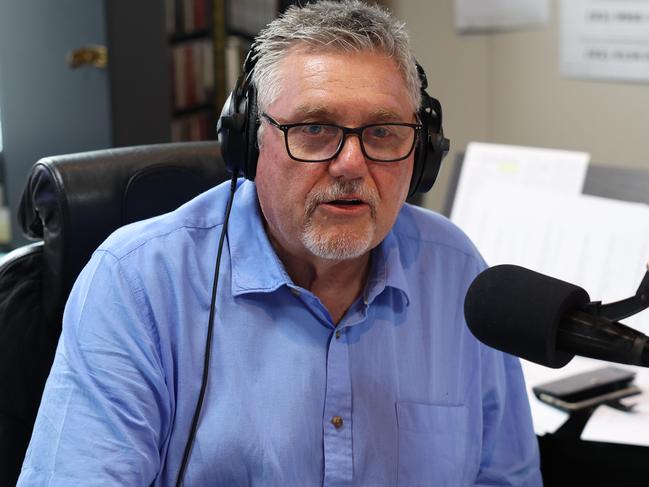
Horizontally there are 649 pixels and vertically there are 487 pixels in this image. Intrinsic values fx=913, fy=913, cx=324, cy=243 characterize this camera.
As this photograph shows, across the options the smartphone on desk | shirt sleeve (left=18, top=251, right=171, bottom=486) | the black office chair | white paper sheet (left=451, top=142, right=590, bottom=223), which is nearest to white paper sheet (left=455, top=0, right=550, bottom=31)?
white paper sheet (left=451, top=142, right=590, bottom=223)

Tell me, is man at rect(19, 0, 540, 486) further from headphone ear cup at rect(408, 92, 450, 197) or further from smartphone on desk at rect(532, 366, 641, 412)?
smartphone on desk at rect(532, 366, 641, 412)

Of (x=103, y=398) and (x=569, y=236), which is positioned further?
(x=569, y=236)

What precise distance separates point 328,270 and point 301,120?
0.69ft

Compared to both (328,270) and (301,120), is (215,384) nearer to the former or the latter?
(328,270)

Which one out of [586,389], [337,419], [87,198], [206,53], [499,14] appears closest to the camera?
[337,419]

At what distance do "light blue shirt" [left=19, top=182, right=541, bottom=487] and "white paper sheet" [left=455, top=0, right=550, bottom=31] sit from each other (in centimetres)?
189

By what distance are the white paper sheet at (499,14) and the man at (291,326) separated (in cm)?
194

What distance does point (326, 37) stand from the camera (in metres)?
1.11

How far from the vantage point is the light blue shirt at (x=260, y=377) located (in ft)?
3.37

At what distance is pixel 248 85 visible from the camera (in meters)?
1.15

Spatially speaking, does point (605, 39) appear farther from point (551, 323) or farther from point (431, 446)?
point (551, 323)

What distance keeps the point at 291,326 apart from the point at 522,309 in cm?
47

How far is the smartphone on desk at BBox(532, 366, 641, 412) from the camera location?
56.4 inches

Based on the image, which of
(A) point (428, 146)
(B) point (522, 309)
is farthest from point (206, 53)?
(B) point (522, 309)
